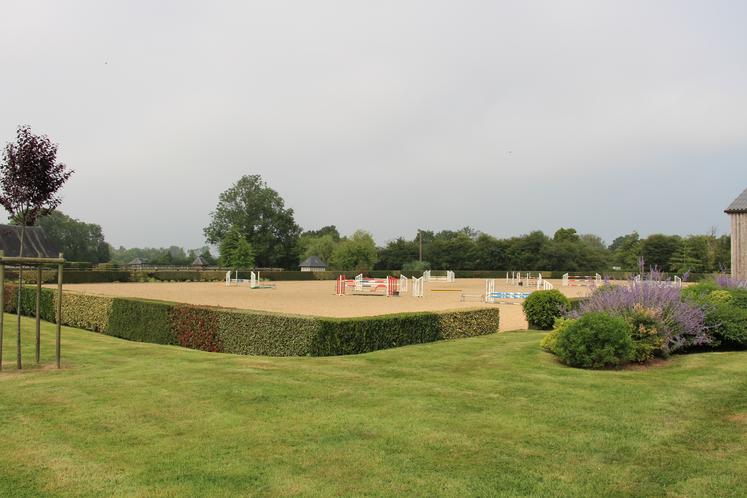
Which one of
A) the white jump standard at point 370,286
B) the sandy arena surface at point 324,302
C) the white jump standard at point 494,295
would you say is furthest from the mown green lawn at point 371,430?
the white jump standard at point 370,286

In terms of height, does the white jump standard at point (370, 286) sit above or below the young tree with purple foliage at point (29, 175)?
below

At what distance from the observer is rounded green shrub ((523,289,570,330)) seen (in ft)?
48.0

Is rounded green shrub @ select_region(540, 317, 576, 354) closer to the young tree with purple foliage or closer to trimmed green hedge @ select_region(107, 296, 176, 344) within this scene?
trimmed green hedge @ select_region(107, 296, 176, 344)

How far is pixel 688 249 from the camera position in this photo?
70875 mm

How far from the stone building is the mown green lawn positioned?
15419mm

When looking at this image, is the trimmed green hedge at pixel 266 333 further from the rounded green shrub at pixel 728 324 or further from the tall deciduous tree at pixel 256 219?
the tall deciduous tree at pixel 256 219

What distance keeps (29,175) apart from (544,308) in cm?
1517

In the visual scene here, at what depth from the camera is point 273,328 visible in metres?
10.5

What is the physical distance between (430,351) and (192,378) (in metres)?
4.36

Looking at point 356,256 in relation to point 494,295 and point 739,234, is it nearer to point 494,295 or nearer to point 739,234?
point 494,295

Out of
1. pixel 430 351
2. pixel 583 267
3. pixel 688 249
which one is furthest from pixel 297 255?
pixel 430 351

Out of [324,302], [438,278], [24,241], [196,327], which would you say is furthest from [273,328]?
[24,241]

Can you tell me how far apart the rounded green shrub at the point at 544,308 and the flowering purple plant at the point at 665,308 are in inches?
179

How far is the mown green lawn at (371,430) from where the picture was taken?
3.99 metres
